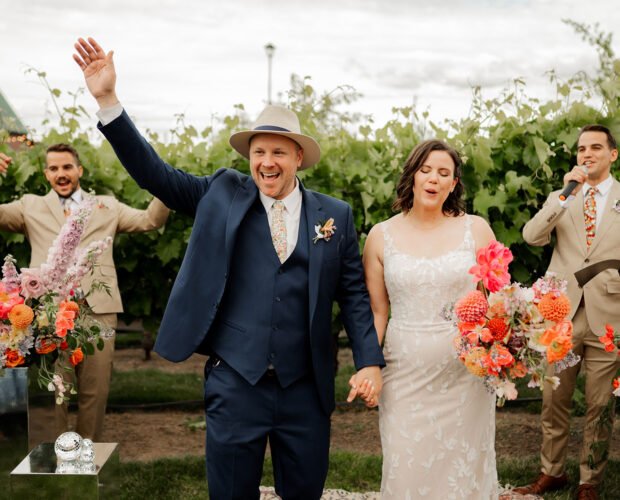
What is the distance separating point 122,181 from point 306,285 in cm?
330

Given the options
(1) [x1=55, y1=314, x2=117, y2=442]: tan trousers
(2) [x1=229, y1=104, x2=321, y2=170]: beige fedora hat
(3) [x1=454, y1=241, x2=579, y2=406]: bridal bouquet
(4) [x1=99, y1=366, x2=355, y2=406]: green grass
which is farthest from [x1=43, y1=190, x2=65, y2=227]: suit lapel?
(3) [x1=454, y1=241, x2=579, y2=406]: bridal bouquet

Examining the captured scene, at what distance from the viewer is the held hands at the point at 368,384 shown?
346cm

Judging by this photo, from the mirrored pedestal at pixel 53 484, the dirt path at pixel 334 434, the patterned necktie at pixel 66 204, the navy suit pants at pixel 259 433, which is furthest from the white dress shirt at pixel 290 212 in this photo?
the dirt path at pixel 334 434

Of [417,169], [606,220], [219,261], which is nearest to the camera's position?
[219,261]

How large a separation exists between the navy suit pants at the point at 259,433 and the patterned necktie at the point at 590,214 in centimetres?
251

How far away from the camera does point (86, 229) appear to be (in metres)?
5.34

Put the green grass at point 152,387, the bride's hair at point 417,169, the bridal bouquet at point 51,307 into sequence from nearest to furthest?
the bridal bouquet at point 51,307 < the bride's hair at point 417,169 < the green grass at point 152,387

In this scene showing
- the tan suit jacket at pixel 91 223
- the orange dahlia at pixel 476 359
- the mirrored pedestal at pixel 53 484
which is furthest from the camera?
the tan suit jacket at pixel 91 223

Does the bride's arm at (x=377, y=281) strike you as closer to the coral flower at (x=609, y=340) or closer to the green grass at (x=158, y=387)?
the coral flower at (x=609, y=340)

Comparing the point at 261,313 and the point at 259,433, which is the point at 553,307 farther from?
the point at 259,433

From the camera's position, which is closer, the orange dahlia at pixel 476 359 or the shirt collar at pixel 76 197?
the orange dahlia at pixel 476 359

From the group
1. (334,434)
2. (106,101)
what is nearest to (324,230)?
(106,101)

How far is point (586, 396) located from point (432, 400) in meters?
1.94

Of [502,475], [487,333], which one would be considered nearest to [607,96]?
[502,475]
